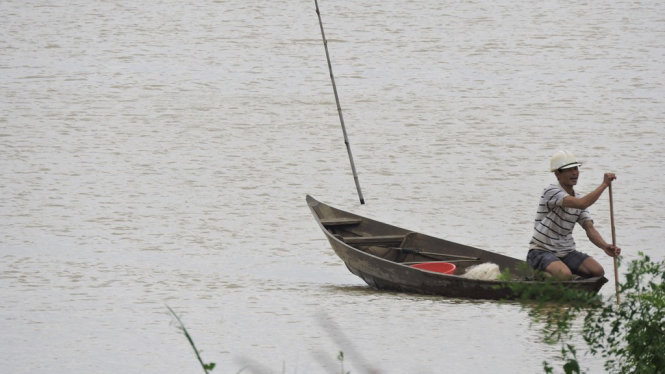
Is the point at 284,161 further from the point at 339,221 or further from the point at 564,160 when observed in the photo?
the point at 564,160

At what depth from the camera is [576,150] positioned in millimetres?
11703

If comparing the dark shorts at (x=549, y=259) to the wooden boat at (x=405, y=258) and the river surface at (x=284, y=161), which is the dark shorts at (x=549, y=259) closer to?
the wooden boat at (x=405, y=258)

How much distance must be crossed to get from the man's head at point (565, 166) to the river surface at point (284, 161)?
2.44ft

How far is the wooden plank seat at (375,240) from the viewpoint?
7.39 m

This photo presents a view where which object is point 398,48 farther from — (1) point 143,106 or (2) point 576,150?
(2) point 576,150

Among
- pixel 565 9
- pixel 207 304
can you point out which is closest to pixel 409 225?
pixel 207 304

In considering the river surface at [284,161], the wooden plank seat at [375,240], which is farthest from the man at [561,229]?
the wooden plank seat at [375,240]

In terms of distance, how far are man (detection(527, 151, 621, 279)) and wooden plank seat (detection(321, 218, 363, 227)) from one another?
1649 mm

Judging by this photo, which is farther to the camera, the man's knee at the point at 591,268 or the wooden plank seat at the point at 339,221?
the wooden plank seat at the point at 339,221

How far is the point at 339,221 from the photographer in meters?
7.68

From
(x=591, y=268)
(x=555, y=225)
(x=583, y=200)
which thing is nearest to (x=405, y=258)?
(x=555, y=225)

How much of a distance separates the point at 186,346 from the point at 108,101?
8.20 metres

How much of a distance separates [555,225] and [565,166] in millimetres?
298

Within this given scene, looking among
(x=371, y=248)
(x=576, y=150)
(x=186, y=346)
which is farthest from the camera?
(x=576, y=150)
